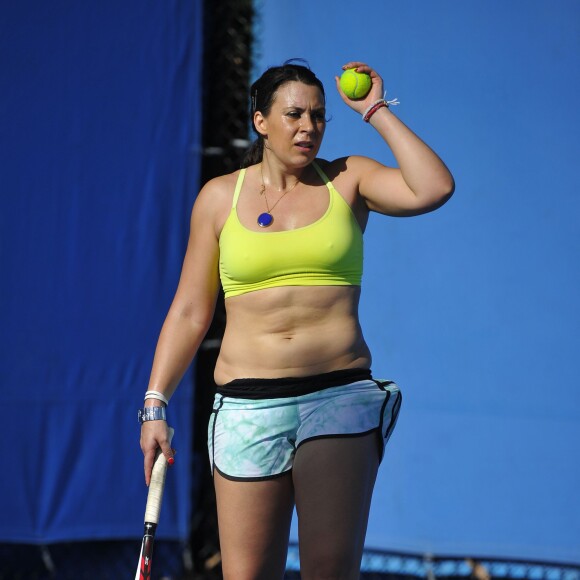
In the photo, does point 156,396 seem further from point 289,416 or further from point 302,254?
point 302,254

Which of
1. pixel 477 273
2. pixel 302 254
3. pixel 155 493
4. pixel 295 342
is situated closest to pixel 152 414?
pixel 155 493

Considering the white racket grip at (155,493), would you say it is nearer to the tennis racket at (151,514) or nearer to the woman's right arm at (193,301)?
the tennis racket at (151,514)

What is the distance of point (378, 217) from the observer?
13.9ft

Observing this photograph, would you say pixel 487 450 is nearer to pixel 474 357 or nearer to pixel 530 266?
pixel 474 357

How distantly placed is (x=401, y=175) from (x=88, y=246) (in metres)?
2.13

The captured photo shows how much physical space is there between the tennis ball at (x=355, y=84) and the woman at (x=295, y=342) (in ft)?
0.09

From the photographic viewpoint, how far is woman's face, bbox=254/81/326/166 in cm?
252

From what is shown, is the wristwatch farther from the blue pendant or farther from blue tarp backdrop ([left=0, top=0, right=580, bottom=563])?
blue tarp backdrop ([left=0, top=0, right=580, bottom=563])

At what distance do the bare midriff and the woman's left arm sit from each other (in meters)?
0.26

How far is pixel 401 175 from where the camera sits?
2.48m

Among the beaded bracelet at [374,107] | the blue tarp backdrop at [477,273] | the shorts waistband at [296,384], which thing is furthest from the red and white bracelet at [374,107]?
the blue tarp backdrop at [477,273]

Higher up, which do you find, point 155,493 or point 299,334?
point 299,334

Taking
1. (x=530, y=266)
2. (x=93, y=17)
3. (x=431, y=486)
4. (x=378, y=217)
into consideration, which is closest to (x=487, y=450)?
(x=431, y=486)

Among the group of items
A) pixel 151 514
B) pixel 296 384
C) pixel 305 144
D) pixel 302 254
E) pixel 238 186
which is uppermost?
pixel 305 144
